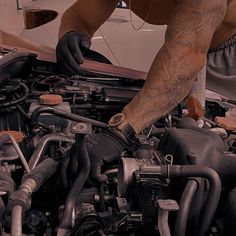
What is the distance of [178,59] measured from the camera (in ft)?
3.32

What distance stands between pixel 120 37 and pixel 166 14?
898 millimetres

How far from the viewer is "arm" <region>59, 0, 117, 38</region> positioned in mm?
1596

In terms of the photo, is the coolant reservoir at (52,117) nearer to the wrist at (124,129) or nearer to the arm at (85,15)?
the wrist at (124,129)

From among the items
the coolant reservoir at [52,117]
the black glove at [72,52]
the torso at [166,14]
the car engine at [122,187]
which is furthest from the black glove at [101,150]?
the torso at [166,14]

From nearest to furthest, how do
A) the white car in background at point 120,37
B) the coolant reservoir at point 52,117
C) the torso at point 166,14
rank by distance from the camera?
the coolant reservoir at point 52,117, the torso at point 166,14, the white car in background at point 120,37

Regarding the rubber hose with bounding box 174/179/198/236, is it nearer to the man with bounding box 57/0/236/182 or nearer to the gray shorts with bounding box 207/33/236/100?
the man with bounding box 57/0/236/182

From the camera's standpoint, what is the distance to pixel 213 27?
3.59 feet

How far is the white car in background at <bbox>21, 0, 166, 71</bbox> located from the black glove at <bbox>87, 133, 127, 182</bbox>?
4.90 ft

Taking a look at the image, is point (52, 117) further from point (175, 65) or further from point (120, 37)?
point (120, 37)

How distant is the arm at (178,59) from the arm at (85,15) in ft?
2.00

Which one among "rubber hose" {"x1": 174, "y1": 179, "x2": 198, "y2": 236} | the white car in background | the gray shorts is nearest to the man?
"rubber hose" {"x1": 174, "y1": 179, "x2": 198, "y2": 236}

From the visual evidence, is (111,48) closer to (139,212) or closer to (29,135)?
(29,135)

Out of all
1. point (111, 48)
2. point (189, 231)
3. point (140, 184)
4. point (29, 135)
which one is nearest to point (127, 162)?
point (140, 184)

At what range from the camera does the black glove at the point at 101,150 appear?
0.77 m
